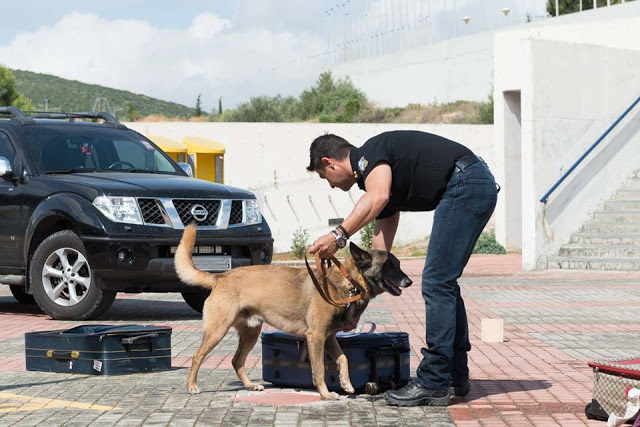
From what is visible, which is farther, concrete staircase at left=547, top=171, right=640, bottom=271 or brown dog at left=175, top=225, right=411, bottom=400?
concrete staircase at left=547, top=171, right=640, bottom=271

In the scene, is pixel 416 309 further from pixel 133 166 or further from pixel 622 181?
pixel 622 181

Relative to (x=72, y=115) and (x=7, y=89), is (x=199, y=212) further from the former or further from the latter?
Result: (x=7, y=89)

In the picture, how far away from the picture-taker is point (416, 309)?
14.2m

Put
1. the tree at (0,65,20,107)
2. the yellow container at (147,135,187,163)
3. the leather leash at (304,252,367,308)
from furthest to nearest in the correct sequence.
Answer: the tree at (0,65,20,107)
the yellow container at (147,135,187,163)
the leather leash at (304,252,367,308)

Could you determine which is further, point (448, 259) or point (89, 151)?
point (89, 151)

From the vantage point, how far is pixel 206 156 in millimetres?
27453

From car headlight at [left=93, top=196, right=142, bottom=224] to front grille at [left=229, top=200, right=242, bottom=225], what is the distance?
1.16 m

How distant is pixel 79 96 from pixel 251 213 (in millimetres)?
102006

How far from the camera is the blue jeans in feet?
23.4

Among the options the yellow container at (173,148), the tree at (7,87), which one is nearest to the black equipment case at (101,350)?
the yellow container at (173,148)

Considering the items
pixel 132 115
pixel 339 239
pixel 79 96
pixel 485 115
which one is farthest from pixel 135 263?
pixel 79 96

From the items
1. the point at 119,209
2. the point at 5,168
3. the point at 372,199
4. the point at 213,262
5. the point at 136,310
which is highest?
the point at 5,168

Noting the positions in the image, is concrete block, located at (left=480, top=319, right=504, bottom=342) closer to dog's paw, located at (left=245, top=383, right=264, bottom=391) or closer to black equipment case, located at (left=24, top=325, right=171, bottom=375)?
black equipment case, located at (left=24, top=325, right=171, bottom=375)

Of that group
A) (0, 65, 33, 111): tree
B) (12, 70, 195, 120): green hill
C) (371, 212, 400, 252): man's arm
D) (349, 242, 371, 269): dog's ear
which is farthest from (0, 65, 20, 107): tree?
(349, 242, 371, 269): dog's ear
